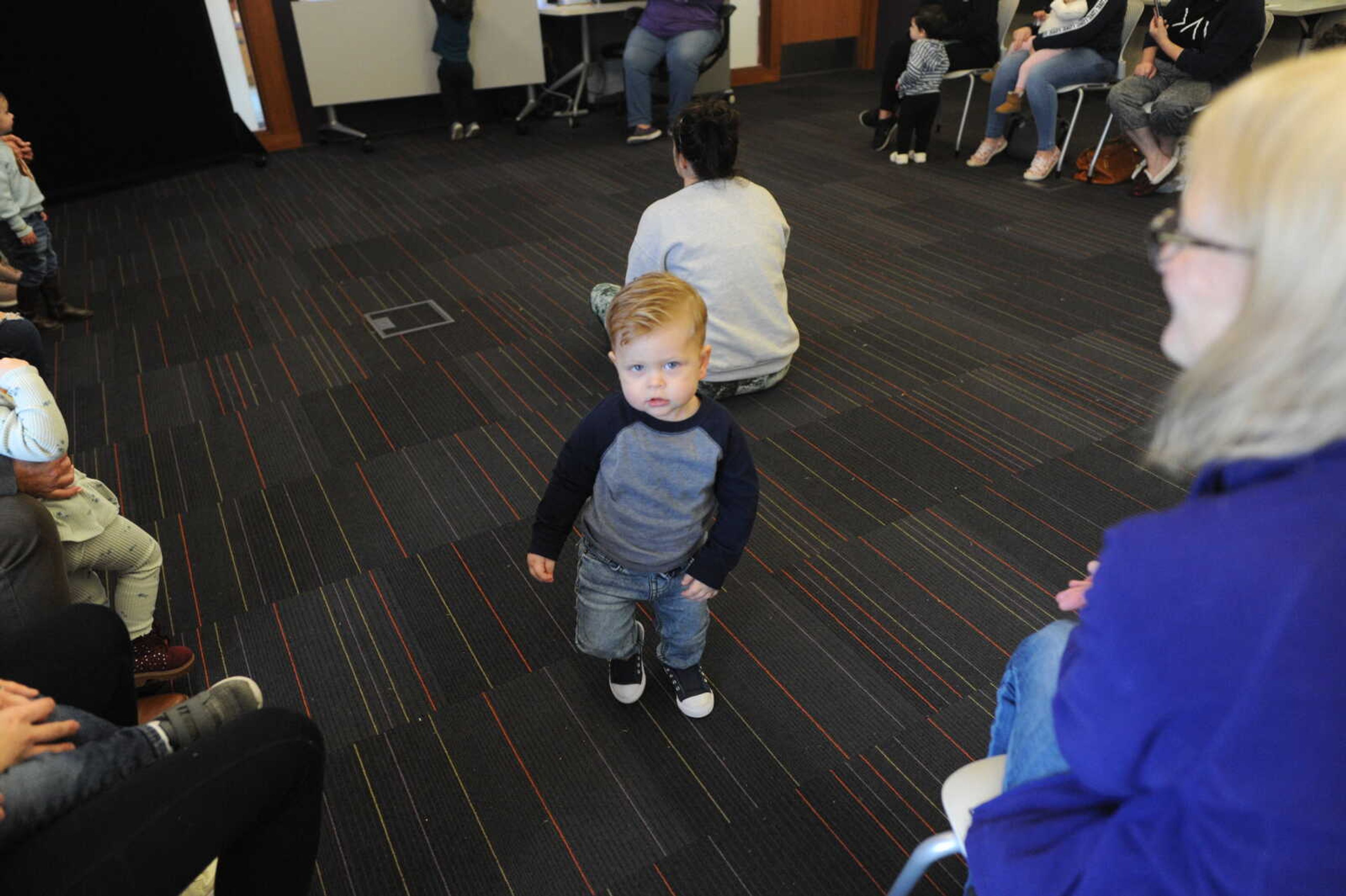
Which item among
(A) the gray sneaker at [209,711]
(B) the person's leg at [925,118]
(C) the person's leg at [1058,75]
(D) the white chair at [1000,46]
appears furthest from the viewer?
(D) the white chair at [1000,46]

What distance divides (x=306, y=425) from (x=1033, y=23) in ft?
14.9

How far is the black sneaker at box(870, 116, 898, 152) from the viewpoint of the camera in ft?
16.8

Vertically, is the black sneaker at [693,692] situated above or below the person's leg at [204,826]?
below

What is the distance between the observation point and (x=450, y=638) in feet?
6.27

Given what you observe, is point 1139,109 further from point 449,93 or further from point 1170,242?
point 1170,242

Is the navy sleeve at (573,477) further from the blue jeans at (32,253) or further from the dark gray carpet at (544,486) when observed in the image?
the blue jeans at (32,253)

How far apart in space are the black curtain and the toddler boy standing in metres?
4.38

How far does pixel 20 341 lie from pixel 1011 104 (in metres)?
4.46

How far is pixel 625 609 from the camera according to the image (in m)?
1.63

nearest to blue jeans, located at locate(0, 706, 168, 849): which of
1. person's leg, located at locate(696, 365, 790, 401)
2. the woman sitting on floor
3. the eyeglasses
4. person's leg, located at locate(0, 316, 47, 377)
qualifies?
person's leg, located at locate(0, 316, 47, 377)

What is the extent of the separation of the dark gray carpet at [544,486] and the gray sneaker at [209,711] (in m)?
0.31

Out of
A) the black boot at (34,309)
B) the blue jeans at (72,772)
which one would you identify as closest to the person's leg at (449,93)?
the black boot at (34,309)

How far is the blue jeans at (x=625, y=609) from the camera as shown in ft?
5.24

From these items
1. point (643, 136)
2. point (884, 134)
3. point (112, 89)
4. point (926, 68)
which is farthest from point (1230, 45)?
point (112, 89)
